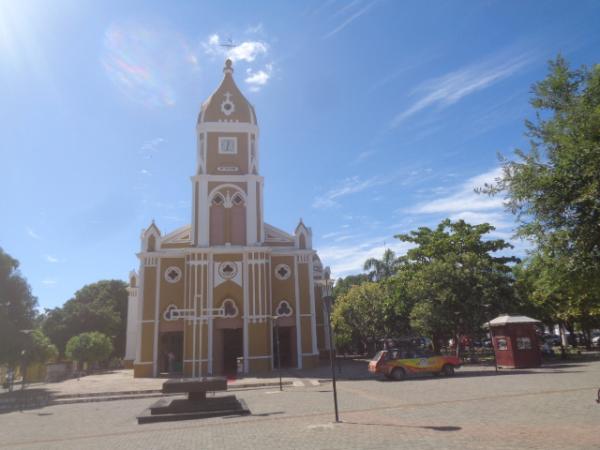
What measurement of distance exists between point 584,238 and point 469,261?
660 inches

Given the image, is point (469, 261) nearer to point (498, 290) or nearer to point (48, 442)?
point (498, 290)

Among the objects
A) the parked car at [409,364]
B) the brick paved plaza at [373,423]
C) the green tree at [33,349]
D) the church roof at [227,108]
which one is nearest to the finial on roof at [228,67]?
the church roof at [227,108]

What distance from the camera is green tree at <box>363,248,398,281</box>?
53844 mm

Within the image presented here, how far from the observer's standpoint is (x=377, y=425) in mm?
9875

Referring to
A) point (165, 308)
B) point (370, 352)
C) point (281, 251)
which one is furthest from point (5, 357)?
point (370, 352)

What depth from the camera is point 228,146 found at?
3459 cm

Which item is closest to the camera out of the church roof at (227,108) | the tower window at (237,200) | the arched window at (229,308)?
the arched window at (229,308)

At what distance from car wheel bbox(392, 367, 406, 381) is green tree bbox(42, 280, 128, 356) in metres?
41.8

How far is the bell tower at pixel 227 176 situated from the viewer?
1287 inches

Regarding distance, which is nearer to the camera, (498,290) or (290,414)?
(290,414)

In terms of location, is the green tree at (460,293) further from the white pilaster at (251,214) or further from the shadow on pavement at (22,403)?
the shadow on pavement at (22,403)

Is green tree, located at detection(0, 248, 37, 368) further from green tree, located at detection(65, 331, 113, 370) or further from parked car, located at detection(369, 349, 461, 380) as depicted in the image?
parked car, located at detection(369, 349, 461, 380)

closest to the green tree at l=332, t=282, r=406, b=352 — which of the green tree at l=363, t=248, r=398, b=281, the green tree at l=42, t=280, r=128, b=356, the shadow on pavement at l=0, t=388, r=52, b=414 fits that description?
the green tree at l=363, t=248, r=398, b=281

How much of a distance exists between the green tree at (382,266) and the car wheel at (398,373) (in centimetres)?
3267
